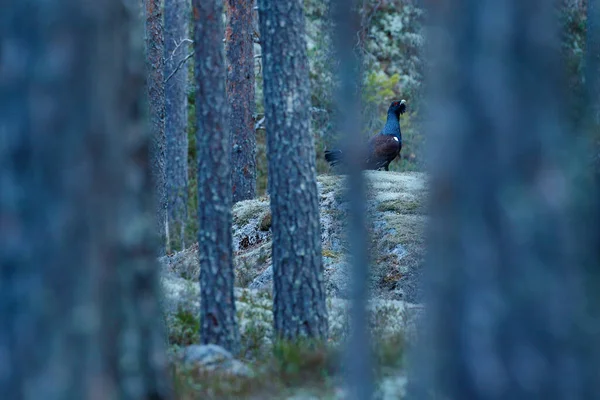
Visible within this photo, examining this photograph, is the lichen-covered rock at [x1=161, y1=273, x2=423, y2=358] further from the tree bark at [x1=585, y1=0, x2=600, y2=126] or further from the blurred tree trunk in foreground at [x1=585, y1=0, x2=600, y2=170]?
the tree bark at [x1=585, y1=0, x2=600, y2=126]

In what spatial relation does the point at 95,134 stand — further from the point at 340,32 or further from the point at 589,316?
the point at 589,316

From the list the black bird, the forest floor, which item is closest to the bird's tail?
the black bird

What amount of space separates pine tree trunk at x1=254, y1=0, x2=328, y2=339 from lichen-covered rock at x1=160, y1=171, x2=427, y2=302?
3095 mm

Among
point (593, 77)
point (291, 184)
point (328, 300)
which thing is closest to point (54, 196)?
point (291, 184)

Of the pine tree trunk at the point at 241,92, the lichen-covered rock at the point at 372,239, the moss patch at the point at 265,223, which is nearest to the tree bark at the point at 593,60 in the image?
the lichen-covered rock at the point at 372,239

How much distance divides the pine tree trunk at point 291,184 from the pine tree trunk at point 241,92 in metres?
7.81

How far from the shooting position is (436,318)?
11.6ft

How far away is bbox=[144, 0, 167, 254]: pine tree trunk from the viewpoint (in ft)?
45.2

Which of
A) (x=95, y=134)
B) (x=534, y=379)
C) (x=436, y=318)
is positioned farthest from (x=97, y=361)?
(x=534, y=379)

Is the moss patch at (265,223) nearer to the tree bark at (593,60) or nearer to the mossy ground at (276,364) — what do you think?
the tree bark at (593,60)

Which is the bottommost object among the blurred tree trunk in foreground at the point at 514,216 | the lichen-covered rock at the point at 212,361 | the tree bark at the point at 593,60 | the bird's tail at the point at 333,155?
the lichen-covered rock at the point at 212,361

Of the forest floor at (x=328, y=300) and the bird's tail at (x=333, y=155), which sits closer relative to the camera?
the forest floor at (x=328, y=300)

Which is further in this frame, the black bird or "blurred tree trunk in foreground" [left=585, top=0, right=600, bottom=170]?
the black bird

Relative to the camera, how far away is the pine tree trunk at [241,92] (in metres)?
15.5
